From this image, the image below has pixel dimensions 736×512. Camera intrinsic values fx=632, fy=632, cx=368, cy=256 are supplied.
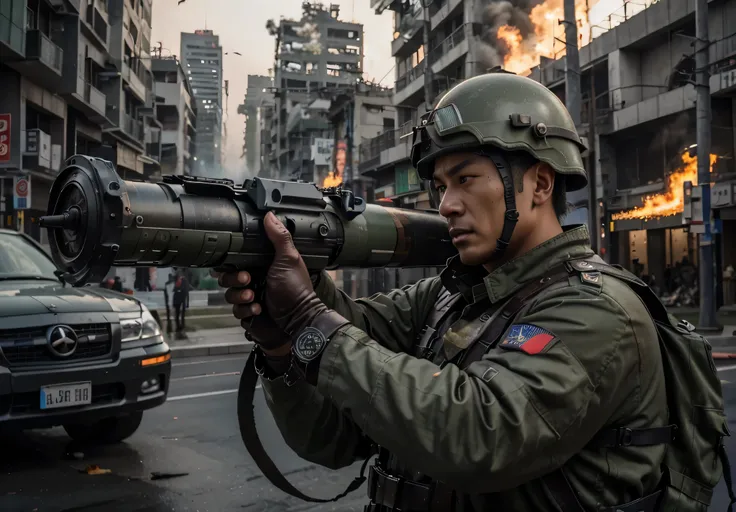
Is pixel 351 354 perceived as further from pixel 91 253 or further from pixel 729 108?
pixel 729 108

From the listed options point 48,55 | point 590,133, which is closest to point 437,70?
point 590,133

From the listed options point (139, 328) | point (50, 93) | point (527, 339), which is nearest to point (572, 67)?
point (139, 328)

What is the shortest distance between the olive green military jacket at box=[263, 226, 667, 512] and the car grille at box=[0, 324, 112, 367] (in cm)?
361

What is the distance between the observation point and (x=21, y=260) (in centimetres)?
541

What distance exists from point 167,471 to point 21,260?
228 cm

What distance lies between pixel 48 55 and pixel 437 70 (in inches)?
753

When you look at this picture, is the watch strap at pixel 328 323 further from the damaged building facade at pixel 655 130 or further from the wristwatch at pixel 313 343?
the damaged building facade at pixel 655 130

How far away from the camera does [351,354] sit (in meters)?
1.41

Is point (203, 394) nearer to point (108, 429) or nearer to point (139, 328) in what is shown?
point (108, 429)

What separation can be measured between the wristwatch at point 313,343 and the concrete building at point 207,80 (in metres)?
157

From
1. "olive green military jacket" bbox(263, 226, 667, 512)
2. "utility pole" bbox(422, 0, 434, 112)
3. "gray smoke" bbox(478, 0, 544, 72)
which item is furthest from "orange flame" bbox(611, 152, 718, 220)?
"olive green military jacket" bbox(263, 226, 667, 512)

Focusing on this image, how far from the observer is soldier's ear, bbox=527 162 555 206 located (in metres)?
1.71

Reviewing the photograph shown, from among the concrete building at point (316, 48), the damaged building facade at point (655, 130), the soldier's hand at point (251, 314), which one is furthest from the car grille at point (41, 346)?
the concrete building at point (316, 48)

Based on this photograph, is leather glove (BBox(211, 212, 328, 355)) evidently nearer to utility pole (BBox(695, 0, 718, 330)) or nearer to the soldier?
the soldier
